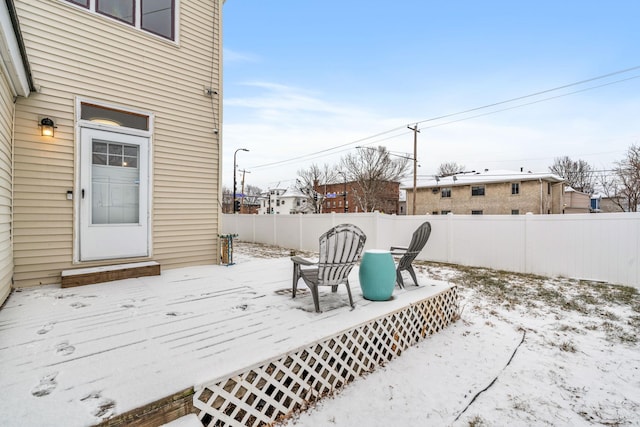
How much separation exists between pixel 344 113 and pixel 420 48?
1038cm

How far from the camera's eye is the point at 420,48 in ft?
35.3

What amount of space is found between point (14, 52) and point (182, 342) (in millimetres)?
2963

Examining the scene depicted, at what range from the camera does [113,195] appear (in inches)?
168

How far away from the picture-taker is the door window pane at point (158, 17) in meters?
4.59


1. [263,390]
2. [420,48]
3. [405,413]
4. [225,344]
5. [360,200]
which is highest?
[420,48]

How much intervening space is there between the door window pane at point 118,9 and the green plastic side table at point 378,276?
16.8ft

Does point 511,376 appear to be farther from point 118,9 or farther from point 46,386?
point 118,9

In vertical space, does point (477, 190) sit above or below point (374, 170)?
below

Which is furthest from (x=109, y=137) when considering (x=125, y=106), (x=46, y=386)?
(x=46, y=386)

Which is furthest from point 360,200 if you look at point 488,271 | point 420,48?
point 488,271

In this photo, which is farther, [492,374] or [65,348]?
[492,374]

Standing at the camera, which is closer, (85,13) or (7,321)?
(7,321)

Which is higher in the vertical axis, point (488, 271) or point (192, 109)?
point (192, 109)

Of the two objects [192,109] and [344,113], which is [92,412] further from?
[344,113]
